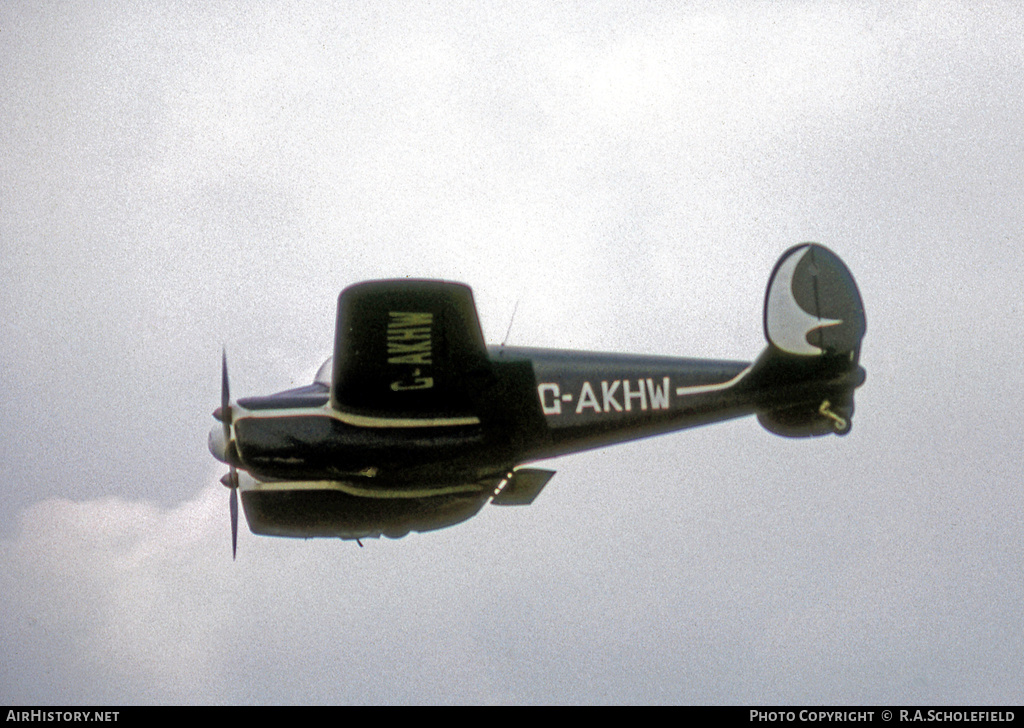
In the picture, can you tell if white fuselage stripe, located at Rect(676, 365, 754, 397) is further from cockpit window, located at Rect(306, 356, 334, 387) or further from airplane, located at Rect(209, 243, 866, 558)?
cockpit window, located at Rect(306, 356, 334, 387)

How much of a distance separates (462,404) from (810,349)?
187 inches

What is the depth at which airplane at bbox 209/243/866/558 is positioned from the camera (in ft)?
45.9

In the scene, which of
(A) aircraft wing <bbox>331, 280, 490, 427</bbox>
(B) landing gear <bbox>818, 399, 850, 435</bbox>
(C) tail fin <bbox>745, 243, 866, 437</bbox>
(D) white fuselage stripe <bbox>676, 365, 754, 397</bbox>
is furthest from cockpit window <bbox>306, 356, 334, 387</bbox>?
(B) landing gear <bbox>818, 399, 850, 435</bbox>

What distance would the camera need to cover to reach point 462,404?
14492 mm

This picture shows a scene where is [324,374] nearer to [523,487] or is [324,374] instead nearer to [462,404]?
[462,404]

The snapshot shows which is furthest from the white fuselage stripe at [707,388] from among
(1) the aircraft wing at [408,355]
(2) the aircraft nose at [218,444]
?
(2) the aircraft nose at [218,444]

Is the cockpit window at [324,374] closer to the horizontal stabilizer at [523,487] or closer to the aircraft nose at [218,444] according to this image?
the aircraft nose at [218,444]

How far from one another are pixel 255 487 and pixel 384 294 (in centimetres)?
462

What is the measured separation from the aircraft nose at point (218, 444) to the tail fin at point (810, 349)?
6.77m

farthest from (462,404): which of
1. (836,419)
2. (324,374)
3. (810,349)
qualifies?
(836,419)

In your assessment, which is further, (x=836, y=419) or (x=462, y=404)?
(x=836, y=419)

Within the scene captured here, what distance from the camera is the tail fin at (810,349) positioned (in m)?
15.7
